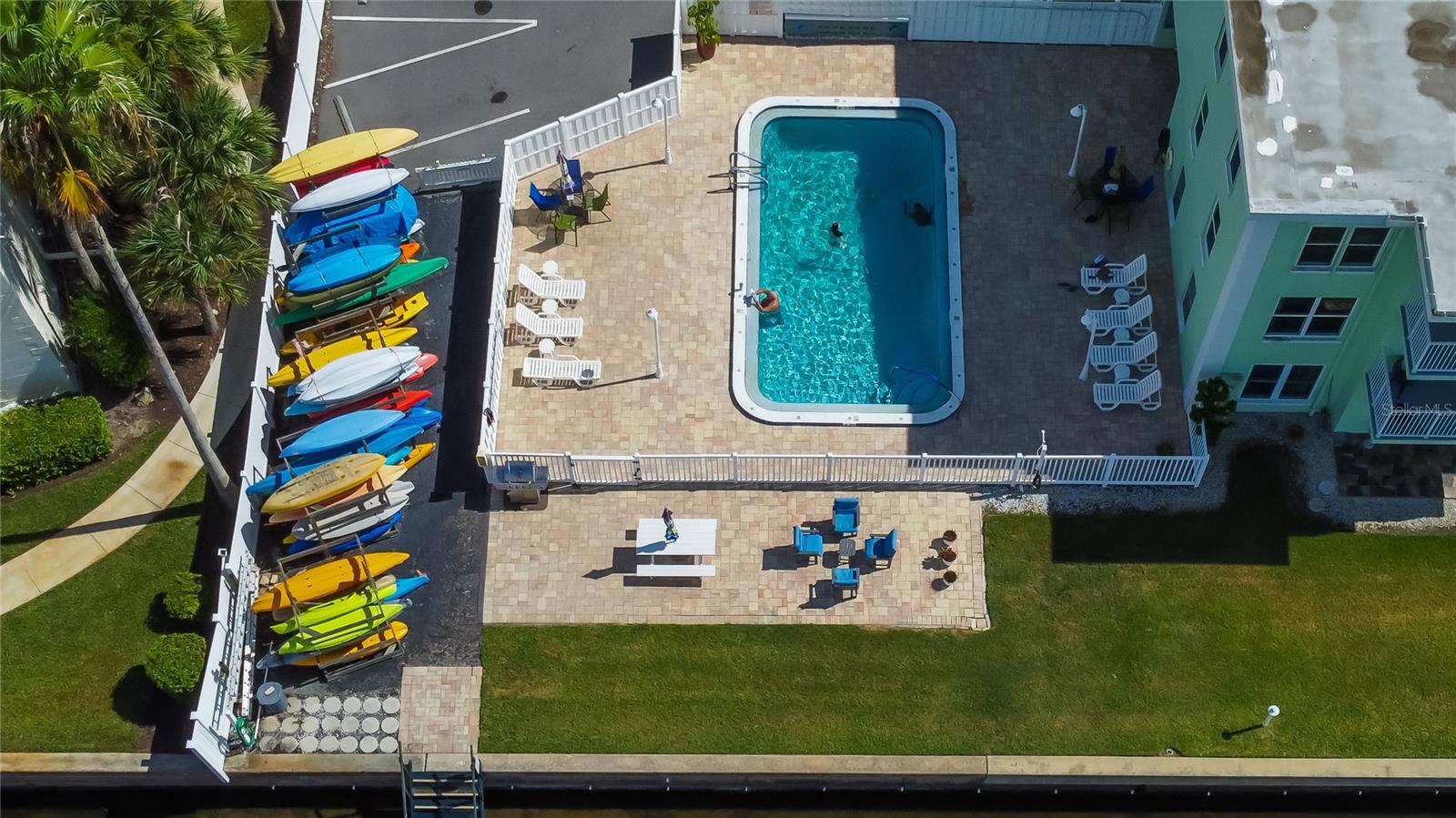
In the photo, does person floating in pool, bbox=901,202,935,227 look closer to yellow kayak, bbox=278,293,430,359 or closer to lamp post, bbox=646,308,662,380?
lamp post, bbox=646,308,662,380

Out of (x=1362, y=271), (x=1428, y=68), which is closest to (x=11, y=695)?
(x=1362, y=271)

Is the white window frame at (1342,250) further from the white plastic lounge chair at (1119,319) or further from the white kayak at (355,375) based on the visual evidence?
the white kayak at (355,375)

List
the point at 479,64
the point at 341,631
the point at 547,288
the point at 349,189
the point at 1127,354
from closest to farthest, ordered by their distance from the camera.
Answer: the point at 341,631 → the point at 1127,354 → the point at 547,288 → the point at 349,189 → the point at 479,64

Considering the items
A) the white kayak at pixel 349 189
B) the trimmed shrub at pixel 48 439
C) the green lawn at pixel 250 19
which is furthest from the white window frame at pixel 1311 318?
the green lawn at pixel 250 19

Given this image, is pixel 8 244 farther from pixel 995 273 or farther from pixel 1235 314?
pixel 1235 314

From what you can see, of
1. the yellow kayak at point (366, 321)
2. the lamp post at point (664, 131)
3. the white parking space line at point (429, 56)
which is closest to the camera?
the yellow kayak at point (366, 321)

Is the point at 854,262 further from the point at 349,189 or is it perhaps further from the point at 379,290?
the point at 349,189

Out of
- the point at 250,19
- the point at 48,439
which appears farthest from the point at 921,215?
the point at 48,439
